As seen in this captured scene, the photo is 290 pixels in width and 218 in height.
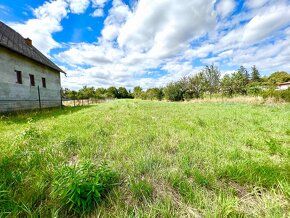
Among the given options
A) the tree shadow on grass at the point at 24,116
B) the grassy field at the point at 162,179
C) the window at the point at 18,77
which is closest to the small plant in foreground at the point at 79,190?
the grassy field at the point at 162,179

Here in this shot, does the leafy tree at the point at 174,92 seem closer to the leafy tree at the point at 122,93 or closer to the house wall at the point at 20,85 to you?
the house wall at the point at 20,85

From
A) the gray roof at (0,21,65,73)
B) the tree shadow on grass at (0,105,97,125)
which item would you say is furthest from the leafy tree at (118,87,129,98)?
the tree shadow on grass at (0,105,97,125)

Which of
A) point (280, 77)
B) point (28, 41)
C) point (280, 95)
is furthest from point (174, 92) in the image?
point (280, 77)

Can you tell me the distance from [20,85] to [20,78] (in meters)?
0.63

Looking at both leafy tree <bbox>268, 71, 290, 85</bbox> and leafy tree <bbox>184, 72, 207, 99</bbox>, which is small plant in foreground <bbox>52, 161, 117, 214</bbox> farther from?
leafy tree <bbox>268, 71, 290, 85</bbox>

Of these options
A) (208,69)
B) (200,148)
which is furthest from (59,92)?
(208,69)

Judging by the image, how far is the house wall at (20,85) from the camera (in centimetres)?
873

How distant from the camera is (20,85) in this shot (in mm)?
10102

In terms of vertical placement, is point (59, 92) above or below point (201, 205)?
above

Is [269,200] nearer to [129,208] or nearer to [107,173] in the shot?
[129,208]

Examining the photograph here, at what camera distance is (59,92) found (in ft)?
54.6

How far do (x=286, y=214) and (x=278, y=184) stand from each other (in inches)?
17.6

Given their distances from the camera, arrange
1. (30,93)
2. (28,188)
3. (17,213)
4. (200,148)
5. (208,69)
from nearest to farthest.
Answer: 1. (17,213)
2. (28,188)
3. (200,148)
4. (30,93)
5. (208,69)

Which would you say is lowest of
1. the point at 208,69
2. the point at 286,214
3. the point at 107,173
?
the point at 286,214
